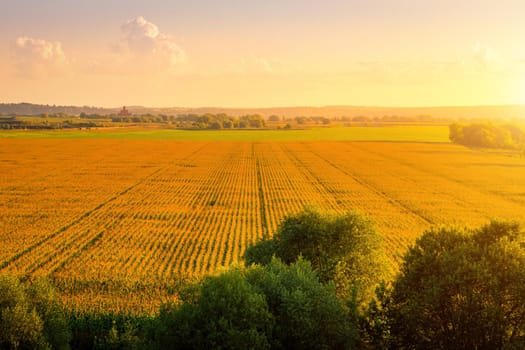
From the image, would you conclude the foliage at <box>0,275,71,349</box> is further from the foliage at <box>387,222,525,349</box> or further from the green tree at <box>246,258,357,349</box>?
the foliage at <box>387,222,525,349</box>

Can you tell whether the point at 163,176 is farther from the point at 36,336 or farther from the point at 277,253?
the point at 36,336

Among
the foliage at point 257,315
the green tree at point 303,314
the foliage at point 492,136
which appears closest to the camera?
the foliage at point 257,315

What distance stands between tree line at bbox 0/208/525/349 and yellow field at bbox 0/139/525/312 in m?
6.21

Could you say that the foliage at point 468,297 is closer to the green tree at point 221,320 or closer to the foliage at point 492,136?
the green tree at point 221,320

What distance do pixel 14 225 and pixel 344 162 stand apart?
61.0 meters

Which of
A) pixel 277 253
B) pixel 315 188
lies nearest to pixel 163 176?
pixel 315 188

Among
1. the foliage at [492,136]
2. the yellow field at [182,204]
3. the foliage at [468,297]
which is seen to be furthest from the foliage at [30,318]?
the foliage at [492,136]

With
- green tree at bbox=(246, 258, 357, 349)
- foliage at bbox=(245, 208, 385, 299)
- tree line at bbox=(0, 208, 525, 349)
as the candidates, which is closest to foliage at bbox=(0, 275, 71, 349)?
tree line at bbox=(0, 208, 525, 349)

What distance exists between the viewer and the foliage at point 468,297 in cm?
1563

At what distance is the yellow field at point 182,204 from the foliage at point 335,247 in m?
3.79

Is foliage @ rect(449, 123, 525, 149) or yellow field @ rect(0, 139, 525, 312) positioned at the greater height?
foliage @ rect(449, 123, 525, 149)

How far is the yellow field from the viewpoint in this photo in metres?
27.9

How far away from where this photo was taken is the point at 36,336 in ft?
51.3

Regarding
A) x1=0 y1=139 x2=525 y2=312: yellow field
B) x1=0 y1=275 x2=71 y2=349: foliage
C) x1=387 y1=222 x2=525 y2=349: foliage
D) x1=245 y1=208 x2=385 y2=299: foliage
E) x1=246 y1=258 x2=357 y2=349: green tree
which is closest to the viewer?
x1=0 y1=275 x2=71 y2=349: foliage
